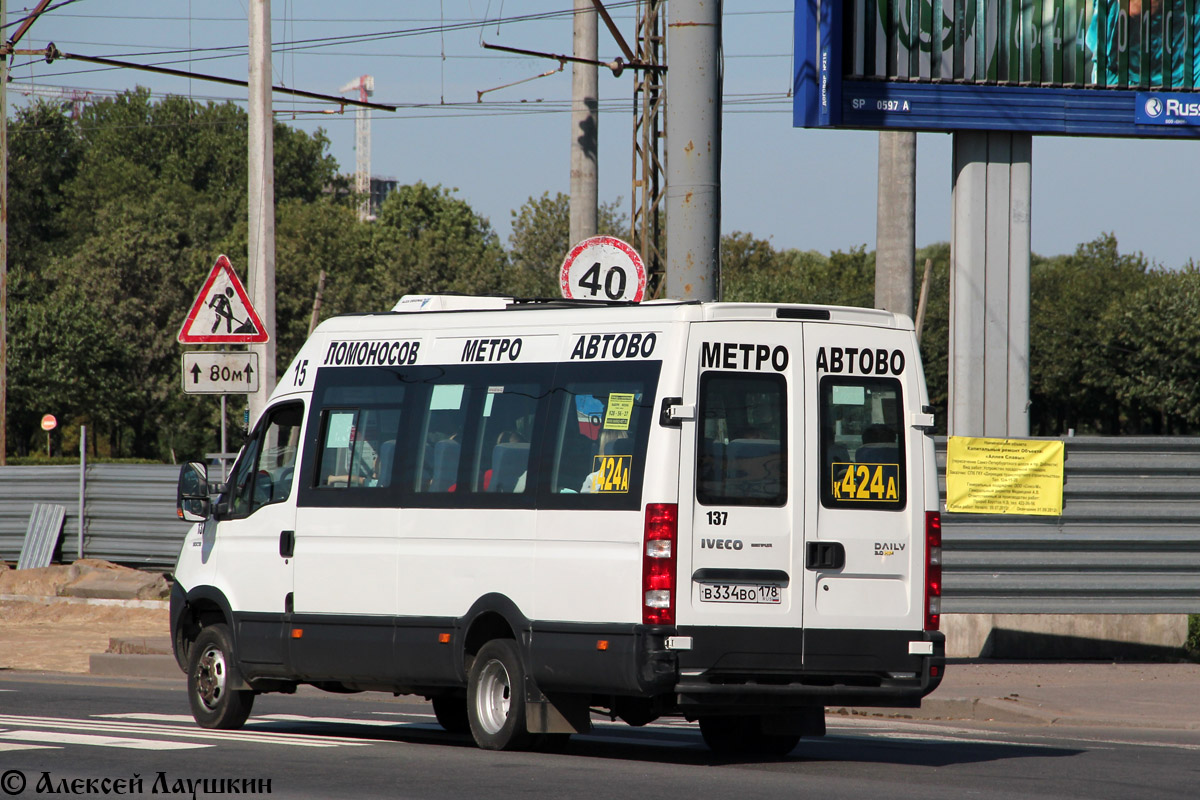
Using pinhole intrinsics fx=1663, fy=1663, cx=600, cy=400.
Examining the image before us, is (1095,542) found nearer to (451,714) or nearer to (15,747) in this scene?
(451,714)

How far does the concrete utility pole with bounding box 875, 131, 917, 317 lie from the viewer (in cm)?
1806

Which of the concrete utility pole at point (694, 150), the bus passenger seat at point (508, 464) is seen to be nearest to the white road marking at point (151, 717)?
the bus passenger seat at point (508, 464)

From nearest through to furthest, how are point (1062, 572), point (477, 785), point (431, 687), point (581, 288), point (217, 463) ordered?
point (477, 785) < point (431, 687) < point (581, 288) < point (1062, 572) < point (217, 463)

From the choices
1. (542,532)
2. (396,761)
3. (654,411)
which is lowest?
(396,761)

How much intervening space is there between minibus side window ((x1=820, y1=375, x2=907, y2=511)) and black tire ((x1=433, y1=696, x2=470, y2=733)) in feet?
11.0

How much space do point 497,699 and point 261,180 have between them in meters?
9.98

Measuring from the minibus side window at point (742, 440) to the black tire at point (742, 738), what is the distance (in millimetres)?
1779

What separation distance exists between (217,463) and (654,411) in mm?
17515

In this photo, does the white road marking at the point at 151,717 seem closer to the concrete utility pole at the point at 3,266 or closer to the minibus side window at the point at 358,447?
the minibus side window at the point at 358,447

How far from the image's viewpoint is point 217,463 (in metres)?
25.3

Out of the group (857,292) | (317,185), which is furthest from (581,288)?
(317,185)

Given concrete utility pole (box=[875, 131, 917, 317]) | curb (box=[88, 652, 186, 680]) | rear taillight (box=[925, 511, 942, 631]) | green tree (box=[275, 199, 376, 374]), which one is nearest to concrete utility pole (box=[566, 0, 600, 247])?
concrete utility pole (box=[875, 131, 917, 317])

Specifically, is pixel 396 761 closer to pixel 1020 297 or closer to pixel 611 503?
pixel 611 503

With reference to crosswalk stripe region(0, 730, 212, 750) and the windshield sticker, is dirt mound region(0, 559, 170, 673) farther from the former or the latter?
the windshield sticker
